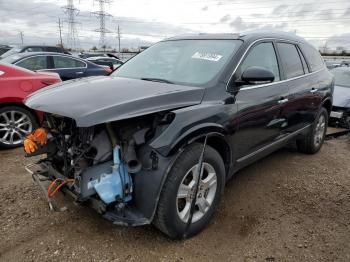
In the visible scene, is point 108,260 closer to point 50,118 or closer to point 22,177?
point 50,118

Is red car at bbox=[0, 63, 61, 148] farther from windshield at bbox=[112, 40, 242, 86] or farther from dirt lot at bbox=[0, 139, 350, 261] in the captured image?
windshield at bbox=[112, 40, 242, 86]

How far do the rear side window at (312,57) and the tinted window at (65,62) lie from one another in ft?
20.8

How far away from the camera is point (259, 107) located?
141 inches

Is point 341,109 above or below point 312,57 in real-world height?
below

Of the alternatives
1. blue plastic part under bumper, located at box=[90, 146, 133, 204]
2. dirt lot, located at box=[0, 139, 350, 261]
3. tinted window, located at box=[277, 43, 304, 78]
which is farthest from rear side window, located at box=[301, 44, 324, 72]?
blue plastic part under bumper, located at box=[90, 146, 133, 204]

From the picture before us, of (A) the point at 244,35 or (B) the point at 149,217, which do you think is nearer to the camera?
(B) the point at 149,217

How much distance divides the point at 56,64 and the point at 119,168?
23.3 feet

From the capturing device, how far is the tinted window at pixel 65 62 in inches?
350

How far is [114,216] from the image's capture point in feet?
8.59

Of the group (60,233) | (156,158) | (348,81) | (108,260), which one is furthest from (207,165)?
(348,81)

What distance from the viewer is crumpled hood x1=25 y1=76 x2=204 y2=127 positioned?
246 centimetres

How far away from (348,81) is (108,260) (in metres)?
8.37

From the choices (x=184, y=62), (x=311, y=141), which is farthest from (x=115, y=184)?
(x=311, y=141)

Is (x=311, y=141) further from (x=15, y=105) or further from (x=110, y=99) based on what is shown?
(x=15, y=105)
